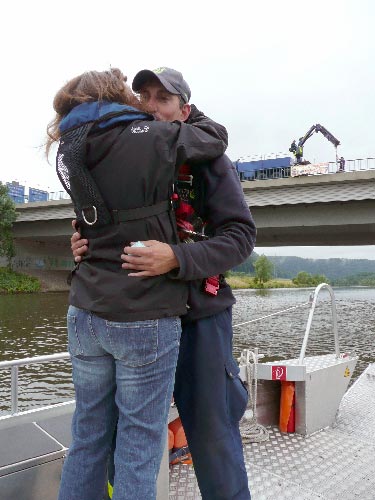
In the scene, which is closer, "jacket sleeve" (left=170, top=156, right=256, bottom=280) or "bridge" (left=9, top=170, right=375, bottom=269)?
"jacket sleeve" (left=170, top=156, right=256, bottom=280)

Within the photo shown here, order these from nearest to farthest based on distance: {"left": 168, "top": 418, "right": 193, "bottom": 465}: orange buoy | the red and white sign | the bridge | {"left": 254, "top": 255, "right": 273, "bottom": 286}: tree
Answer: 1. {"left": 168, "top": 418, "right": 193, "bottom": 465}: orange buoy
2. the red and white sign
3. the bridge
4. {"left": 254, "top": 255, "right": 273, "bottom": 286}: tree

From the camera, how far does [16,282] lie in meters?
34.6

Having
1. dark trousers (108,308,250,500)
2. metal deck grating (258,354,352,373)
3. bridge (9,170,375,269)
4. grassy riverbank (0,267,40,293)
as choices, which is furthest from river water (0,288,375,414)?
grassy riverbank (0,267,40,293)

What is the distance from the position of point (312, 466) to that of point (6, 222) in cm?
3328

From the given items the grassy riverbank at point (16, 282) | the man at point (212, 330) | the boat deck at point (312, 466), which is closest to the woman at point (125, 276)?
the man at point (212, 330)

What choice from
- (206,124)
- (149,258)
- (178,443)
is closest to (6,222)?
(178,443)

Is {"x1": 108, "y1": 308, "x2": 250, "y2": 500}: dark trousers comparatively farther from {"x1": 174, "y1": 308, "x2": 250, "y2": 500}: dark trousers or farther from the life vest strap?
the life vest strap

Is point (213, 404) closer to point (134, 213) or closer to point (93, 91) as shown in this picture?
point (134, 213)

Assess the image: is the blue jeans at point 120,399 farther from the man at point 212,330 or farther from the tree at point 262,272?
the tree at point 262,272

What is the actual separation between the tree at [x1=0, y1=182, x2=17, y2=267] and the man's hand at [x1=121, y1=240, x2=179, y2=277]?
33.8 meters

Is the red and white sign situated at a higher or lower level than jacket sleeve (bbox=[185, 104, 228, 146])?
lower

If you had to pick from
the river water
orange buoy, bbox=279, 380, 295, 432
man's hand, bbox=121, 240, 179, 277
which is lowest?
the river water

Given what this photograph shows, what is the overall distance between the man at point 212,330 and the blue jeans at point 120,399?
14cm

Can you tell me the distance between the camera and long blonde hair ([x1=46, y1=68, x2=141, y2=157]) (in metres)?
1.54
